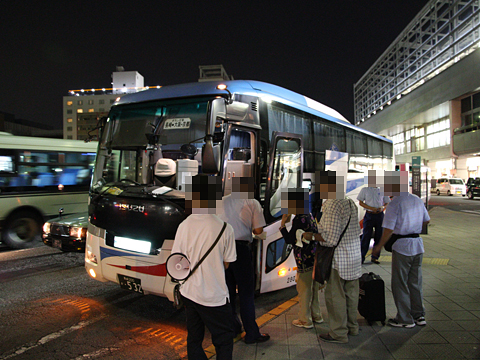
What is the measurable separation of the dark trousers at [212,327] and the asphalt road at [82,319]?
1.03m

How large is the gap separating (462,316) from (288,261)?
240cm

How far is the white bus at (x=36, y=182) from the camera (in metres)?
9.41

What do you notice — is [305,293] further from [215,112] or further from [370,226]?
[370,226]

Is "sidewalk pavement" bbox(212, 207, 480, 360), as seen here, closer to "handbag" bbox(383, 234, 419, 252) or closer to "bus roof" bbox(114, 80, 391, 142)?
"handbag" bbox(383, 234, 419, 252)

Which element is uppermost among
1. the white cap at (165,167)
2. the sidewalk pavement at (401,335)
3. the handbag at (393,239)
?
the white cap at (165,167)

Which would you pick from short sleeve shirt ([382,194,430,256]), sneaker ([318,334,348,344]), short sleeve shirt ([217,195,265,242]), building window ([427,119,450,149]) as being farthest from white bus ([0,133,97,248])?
building window ([427,119,450,149])

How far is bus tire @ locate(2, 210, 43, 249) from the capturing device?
9.27 meters

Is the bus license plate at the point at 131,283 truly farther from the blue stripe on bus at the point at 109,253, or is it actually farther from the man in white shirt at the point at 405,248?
the man in white shirt at the point at 405,248

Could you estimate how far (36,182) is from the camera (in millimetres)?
10070

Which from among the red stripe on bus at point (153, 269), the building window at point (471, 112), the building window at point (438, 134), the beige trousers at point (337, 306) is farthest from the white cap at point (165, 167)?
the building window at point (438, 134)

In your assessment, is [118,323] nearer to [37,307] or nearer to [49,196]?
[37,307]

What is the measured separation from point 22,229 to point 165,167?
7540mm

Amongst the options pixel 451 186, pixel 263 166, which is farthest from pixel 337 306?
pixel 451 186

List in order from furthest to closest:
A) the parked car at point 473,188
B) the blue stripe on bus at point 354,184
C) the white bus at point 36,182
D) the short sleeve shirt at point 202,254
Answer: the parked car at point 473,188 → the white bus at point 36,182 → the blue stripe on bus at point 354,184 → the short sleeve shirt at point 202,254
